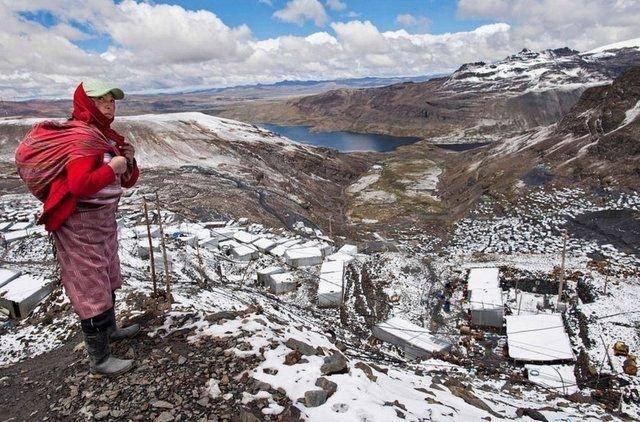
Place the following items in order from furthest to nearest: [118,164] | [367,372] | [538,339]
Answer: [538,339], [367,372], [118,164]

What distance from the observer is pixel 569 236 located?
108 feet

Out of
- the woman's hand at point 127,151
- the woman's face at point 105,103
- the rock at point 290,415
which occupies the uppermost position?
the woman's face at point 105,103

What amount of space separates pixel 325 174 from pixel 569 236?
3783 centimetres

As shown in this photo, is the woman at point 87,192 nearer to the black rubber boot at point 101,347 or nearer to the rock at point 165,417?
the black rubber boot at point 101,347

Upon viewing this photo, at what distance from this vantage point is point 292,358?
18.4 ft

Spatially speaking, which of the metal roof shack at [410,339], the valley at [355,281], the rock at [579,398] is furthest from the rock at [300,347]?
the metal roof shack at [410,339]

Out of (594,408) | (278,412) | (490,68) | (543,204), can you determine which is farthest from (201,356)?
(490,68)

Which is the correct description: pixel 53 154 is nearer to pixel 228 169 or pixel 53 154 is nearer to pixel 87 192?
pixel 87 192

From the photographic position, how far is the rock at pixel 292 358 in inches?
218

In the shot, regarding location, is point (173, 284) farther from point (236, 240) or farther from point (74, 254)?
point (236, 240)

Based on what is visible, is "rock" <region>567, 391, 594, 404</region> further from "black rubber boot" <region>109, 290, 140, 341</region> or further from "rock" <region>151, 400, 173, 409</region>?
"black rubber boot" <region>109, 290, 140, 341</region>

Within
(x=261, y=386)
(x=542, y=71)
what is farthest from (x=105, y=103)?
(x=542, y=71)

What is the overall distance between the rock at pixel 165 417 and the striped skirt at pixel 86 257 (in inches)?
50.7

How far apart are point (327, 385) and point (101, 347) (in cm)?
267
